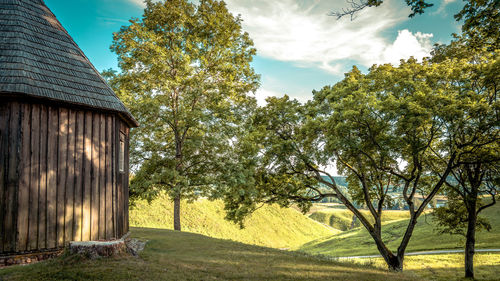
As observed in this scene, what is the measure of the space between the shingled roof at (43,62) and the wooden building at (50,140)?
Answer: 0.03 metres

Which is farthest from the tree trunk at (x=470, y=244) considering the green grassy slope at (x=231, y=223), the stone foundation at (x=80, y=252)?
the green grassy slope at (x=231, y=223)

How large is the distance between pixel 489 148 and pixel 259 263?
44.2 feet

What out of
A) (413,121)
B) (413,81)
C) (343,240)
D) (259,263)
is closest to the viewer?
(259,263)

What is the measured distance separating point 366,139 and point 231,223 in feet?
92.9

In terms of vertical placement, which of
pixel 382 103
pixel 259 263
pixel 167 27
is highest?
pixel 167 27

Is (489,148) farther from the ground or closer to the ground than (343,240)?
farther from the ground

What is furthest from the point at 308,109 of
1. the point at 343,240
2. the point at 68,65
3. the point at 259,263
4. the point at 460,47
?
the point at 343,240

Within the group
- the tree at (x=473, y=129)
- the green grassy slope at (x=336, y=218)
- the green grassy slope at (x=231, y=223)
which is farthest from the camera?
the green grassy slope at (x=336, y=218)

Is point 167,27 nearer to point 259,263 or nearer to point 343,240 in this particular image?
point 259,263

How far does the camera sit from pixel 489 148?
14.9 m

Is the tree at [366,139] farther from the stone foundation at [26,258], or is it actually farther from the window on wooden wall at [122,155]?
the stone foundation at [26,258]

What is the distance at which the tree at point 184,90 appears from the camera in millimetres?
18641

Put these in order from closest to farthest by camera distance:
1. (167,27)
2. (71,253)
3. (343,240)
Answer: (71,253) < (167,27) < (343,240)

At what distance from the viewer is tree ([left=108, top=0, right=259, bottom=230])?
18641 millimetres
